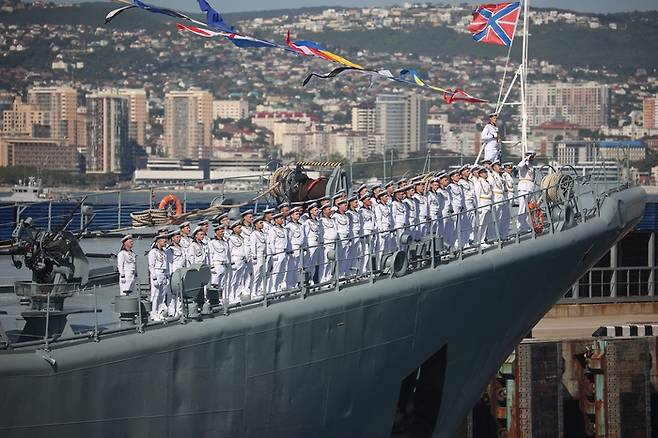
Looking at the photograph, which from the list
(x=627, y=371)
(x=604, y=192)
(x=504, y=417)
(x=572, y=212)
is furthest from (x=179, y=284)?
(x=627, y=371)

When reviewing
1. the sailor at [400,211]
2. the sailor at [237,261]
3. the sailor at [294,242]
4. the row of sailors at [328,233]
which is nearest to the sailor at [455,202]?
the row of sailors at [328,233]

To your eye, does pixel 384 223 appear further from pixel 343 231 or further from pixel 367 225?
pixel 343 231

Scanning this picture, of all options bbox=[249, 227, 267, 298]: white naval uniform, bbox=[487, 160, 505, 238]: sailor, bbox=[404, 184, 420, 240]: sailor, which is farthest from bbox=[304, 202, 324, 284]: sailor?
bbox=[487, 160, 505, 238]: sailor

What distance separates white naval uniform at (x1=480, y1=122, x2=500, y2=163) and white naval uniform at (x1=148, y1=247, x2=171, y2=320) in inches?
265

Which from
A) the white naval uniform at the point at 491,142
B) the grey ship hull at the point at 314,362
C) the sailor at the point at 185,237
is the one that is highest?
the white naval uniform at the point at 491,142

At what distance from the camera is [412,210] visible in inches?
758

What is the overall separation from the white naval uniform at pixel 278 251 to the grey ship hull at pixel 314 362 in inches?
35.5

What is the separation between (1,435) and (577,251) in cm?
898

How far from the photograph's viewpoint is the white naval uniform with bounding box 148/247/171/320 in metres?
16.4

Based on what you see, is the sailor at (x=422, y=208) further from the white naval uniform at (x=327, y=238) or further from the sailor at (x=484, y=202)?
the white naval uniform at (x=327, y=238)

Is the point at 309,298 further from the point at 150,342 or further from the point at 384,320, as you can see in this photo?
the point at 150,342

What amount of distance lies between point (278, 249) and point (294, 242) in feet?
1.09

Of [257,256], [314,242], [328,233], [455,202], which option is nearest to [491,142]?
[455,202]

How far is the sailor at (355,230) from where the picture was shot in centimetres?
1839
